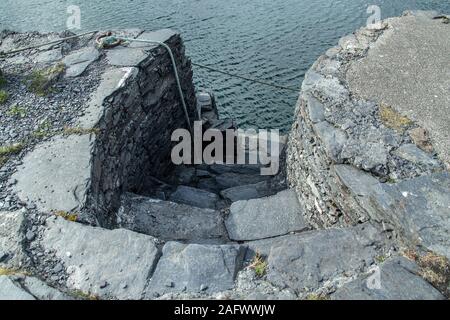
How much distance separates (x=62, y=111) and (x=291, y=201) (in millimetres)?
3280

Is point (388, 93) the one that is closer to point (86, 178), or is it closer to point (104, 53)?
point (86, 178)

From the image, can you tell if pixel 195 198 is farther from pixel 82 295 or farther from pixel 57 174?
pixel 82 295

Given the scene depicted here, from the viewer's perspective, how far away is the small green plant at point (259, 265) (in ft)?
11.5

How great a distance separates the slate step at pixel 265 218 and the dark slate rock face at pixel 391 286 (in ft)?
5.58

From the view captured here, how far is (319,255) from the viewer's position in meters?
3.62

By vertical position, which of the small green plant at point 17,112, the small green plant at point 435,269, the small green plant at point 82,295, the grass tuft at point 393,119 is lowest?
the small green plant at point 82,295

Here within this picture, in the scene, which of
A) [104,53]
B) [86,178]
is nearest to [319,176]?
[86,178]

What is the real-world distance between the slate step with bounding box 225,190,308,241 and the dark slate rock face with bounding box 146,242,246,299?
1.24 meters

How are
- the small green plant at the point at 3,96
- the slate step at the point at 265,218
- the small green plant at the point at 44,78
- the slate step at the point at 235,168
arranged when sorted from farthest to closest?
the slate step at the point at 235,168, the small green plant at the point at 44,78, the small green plant at the point at 3,96, the slate step at the point at 265,218

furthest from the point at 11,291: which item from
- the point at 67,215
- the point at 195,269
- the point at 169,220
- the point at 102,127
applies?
the point at 102,127

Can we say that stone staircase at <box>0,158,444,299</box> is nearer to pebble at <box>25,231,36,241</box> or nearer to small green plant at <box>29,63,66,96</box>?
pebble at <box>25,231,36,241</box>

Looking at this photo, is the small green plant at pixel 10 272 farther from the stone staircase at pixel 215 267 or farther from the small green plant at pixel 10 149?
the small green plant at pixel 10 149

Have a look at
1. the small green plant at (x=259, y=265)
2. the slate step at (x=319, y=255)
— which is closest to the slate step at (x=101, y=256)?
the small green plant at (x=259, y=265)

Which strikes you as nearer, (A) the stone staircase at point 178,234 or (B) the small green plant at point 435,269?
(B) the small green plant at point 435,269
